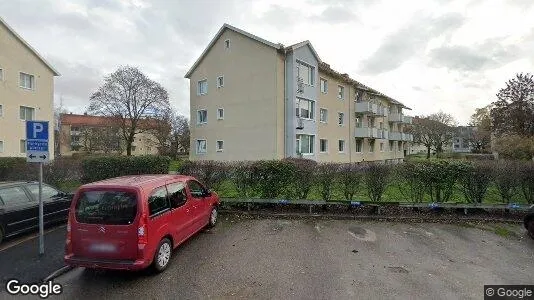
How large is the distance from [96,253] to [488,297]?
5.93 meters

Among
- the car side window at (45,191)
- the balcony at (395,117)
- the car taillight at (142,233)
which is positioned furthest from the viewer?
the balcony at (395,117)

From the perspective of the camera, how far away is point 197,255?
20.1 ft

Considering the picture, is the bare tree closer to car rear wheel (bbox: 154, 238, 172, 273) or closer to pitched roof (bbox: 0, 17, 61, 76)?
pitched roof (bbox: 0, 17, 61, 76)

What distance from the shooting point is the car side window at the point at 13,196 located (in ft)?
22.9

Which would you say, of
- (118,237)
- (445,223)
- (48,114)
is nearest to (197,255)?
(118,237)

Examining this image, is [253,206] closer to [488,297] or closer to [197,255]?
[197,255]

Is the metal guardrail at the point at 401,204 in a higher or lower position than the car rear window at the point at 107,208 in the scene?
lower

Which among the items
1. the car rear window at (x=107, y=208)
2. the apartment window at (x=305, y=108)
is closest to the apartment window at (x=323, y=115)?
the apartment window at (x=305, y=108)

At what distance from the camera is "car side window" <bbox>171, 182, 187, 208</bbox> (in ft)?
19.3

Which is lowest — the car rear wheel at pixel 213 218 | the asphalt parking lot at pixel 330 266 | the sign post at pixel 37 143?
the asphalt parking lot at pixel 330 266

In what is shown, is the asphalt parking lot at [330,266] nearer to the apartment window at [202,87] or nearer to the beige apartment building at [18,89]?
the apartment window at [202,87]

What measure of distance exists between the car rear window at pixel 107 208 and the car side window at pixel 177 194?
0.95 m

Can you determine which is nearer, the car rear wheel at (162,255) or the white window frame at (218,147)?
the car rear wheel at (162,255)

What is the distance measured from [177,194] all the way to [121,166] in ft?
21.1
